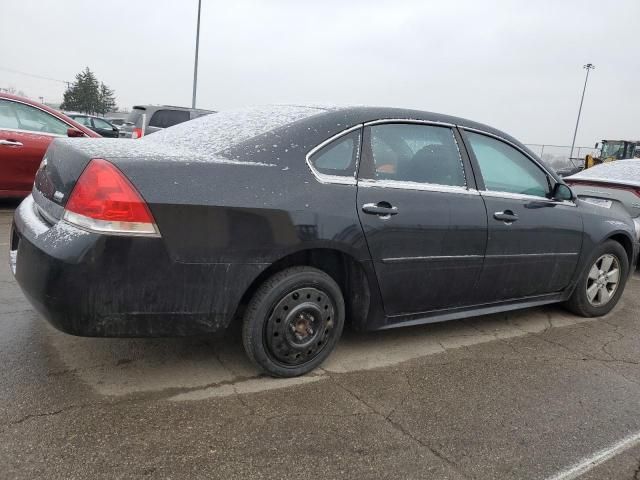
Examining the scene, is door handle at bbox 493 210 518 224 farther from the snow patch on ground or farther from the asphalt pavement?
the snow patch on ground

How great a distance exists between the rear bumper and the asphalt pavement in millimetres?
409

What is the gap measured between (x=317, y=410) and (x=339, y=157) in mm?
1340

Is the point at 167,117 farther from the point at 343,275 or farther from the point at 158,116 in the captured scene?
the point at 343,275

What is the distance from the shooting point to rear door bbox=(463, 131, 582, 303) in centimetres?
356

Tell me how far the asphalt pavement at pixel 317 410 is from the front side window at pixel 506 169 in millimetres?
1132

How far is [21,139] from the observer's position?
6.59 m

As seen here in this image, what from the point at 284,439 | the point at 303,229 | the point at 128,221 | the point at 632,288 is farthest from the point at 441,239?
the point at 632,288

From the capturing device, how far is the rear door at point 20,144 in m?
6.54

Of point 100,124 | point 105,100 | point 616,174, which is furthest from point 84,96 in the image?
point 616,174

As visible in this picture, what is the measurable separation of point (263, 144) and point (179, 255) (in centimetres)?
75

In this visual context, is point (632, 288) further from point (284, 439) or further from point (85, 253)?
point (85, 253)

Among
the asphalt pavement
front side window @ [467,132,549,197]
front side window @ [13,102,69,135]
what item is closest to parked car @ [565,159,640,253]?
front side window @ [467,132,549,197]

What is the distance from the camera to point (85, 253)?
2.31 metres

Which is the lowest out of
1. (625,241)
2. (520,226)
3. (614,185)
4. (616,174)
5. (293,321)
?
(293,321)
